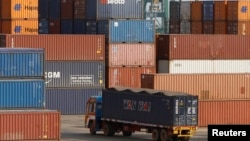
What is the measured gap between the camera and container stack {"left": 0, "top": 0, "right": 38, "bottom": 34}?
229 feet

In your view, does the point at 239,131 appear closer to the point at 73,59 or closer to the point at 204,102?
the point at 204,102

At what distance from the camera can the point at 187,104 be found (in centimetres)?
4406

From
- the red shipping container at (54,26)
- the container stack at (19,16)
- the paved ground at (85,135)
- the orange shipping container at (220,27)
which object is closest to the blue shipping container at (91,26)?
the red shipping container at (54,26)

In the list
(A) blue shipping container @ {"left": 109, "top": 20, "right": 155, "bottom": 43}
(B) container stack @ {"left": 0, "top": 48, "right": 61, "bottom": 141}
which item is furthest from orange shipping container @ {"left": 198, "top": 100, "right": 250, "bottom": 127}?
(B) container stack @ {"left": 0, "top": 48, "right": 61, "bottom": 141}

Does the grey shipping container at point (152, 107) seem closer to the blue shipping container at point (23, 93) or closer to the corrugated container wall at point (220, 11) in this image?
the blue shipping container at point (23, 93)

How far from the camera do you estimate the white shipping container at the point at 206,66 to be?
220 feet

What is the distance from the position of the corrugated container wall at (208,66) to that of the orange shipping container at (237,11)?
13990 millimetres

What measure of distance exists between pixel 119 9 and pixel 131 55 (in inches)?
203

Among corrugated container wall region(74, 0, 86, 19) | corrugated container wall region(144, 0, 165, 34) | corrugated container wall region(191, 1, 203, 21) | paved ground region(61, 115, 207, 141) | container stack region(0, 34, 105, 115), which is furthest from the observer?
corrugated container wall region(144, 0, 165, 34)

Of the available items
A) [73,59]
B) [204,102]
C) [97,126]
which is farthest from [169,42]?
[97,126]

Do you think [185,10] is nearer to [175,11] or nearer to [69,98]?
[175,11]

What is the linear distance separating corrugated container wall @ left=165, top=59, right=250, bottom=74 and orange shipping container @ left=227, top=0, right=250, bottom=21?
45.9 ft

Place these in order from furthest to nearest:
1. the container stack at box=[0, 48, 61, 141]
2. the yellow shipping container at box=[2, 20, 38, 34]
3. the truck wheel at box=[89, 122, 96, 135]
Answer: the yellow shipping container at box=[2, 20, 38, 34] → the truck wheel at box=[89, 122, 96, 135] → the container stack at box=[0, 48, 61, 141]

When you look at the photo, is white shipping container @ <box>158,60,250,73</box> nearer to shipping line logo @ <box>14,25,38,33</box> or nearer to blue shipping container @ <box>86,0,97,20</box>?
blue shipping container @ <box>86,0,97,20</box>
